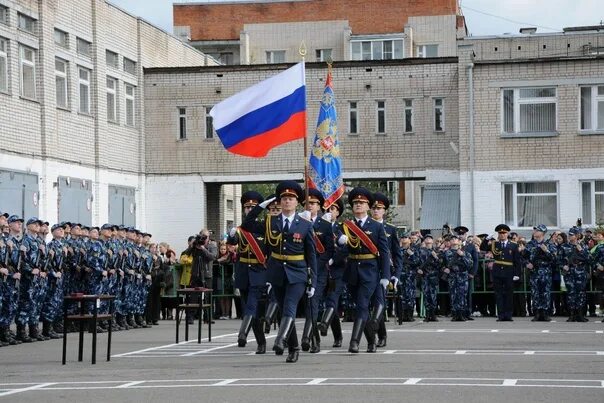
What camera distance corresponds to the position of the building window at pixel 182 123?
44812mm

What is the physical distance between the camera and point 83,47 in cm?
3978

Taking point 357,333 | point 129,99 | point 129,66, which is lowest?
point 357,333

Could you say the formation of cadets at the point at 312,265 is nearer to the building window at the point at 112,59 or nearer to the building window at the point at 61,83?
the building window at the point at 61,83

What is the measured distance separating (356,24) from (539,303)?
51.9m

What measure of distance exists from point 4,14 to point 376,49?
46627 millimetres

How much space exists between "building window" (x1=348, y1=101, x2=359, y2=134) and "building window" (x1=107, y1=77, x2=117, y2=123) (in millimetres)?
7271

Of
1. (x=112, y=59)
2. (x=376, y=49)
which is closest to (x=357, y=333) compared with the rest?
(x=112, y=59)

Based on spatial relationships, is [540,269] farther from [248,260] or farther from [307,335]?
[307,335]

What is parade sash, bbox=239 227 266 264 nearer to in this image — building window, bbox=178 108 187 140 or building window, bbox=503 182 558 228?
building window, bbox=503 182 558 228

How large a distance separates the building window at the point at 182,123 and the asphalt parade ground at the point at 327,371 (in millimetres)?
21399

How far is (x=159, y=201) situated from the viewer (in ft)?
147

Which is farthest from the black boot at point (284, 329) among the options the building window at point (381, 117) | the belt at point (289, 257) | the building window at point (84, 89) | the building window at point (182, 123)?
the building window at point (182, 123)

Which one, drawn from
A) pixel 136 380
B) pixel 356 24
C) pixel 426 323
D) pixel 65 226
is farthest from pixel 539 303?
pixel 356 24

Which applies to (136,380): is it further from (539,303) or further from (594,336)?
(539,303)
